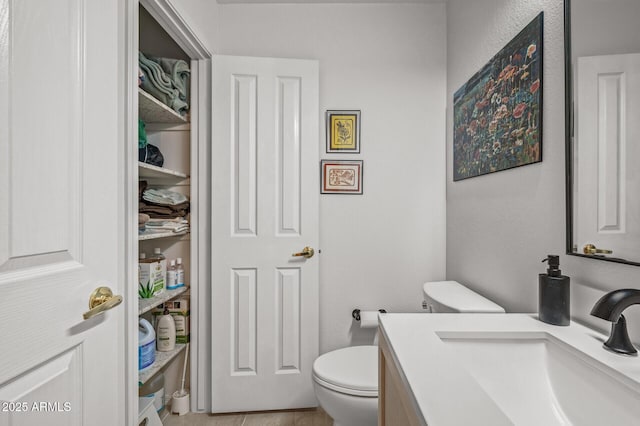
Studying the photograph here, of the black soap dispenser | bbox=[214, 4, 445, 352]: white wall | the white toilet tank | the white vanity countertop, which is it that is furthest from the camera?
bbox=[214, 4, 445, 352]: white wall

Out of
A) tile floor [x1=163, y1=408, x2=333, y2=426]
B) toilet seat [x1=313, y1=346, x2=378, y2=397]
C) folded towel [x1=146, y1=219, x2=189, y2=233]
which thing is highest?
folded towel [x1=146, y1=219, x2=189, y2=233]

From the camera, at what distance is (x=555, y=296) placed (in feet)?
2.75

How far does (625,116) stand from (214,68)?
5.76 feet

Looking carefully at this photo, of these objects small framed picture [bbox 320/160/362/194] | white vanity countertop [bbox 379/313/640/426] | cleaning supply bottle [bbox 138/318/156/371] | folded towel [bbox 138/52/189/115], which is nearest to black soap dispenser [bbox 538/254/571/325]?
white vanity countertop [bbox 379/313/640/426]

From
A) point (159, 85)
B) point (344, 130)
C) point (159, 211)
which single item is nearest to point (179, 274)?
point (159, 211)

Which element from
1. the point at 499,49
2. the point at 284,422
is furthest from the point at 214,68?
the point at 284,422

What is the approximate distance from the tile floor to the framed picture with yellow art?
5.01 ft

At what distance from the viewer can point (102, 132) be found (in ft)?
2.70

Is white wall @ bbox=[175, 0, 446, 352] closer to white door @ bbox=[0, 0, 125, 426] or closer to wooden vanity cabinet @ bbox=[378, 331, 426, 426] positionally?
wooden vanity cabinet @ bbox=[378, 331, 426, 426]

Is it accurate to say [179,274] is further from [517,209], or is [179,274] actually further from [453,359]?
[517,209]

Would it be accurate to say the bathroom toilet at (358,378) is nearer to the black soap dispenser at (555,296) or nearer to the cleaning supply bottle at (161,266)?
the black soap dispenser at (555,296)

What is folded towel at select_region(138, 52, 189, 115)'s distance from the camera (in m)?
1.53

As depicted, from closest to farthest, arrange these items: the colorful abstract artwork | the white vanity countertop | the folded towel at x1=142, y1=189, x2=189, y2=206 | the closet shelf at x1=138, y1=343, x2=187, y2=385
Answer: the white vanity countertop → the colorful abstract artwork → the closet shelf at x1=138, y1=343, x2=187, y2=385 → the folded towel at x1=142, y1=189, x2=189, y2=206

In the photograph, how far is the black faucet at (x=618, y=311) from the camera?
1.99 feet
